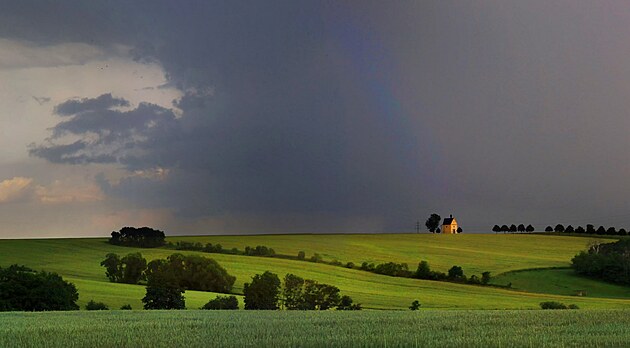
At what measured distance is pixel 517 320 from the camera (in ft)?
98.9

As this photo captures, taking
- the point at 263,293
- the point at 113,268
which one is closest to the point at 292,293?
the point at 263,293

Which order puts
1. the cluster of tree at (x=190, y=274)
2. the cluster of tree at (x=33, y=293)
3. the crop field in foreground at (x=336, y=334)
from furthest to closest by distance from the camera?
the cluster of tree at (x=190, y=274)
the cluster of tree at (x=33, y=293)
the crop field in foreground at (x=336, y=334)

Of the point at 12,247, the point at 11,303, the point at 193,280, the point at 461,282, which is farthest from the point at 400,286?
the point at 12,247

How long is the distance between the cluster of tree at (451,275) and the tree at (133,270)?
32.8 metres

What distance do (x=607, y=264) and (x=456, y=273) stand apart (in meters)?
21.2

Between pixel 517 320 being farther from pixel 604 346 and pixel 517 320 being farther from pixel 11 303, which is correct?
pixel 11 303

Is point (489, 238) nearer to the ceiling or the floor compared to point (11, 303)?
nearer to the ceiling

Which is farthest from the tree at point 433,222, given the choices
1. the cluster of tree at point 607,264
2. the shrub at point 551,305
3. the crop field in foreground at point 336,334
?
the crop field in foreground at point 336,334

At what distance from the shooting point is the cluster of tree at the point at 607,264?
98250 millimetres

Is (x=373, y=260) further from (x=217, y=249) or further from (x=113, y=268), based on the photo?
(x=113, y=268)

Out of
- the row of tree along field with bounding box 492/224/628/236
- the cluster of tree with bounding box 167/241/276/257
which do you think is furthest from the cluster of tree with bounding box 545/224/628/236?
the cluster of tree with bounding box 167/241/276/257

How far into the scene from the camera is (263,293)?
6475 cm

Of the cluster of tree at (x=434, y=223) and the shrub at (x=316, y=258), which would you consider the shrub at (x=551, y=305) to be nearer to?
the shrub at (x=316, y=258)

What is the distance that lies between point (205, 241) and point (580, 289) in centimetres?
4869
